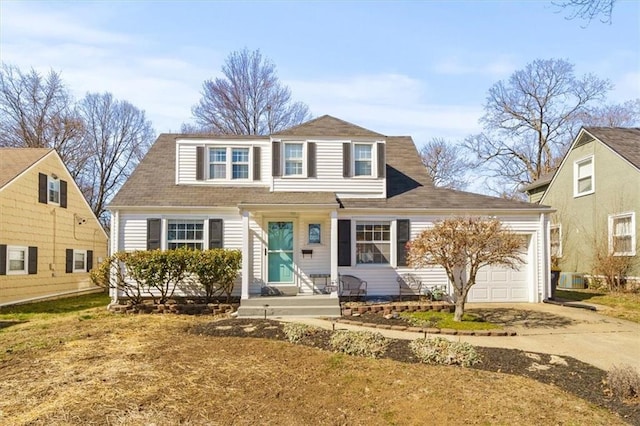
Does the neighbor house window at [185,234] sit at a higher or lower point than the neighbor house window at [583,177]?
lower

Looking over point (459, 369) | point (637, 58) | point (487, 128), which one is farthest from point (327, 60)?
point (487, 128)

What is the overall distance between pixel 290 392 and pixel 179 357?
7.68 ft

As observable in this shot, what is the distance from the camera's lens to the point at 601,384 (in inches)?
211

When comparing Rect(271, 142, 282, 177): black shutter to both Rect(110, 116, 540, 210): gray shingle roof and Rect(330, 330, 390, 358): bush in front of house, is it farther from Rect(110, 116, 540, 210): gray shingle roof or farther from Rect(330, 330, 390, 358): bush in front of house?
Rect(330, 330, 390, 358): bush in front of house

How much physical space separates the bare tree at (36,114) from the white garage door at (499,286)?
2577cm

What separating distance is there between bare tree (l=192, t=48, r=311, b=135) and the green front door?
16.9m

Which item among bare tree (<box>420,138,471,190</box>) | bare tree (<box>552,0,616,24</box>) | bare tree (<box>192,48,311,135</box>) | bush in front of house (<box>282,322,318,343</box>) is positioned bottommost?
bush in front of house (<box>282,322,318,343</box>)

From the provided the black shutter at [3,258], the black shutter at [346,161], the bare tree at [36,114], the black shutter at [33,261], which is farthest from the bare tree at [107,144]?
the black shutter at [346,161]

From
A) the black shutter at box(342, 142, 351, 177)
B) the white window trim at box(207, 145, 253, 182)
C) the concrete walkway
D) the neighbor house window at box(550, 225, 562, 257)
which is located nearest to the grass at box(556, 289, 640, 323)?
the concrete walkway

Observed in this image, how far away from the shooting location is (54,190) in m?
15.2

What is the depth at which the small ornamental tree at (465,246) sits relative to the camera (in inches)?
345

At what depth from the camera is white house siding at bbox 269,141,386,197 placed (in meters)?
12.8

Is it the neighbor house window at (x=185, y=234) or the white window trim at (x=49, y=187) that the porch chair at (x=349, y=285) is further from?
the white window trim at (x=49, y=187)

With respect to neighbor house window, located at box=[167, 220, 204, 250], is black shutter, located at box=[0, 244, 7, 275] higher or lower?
lower
